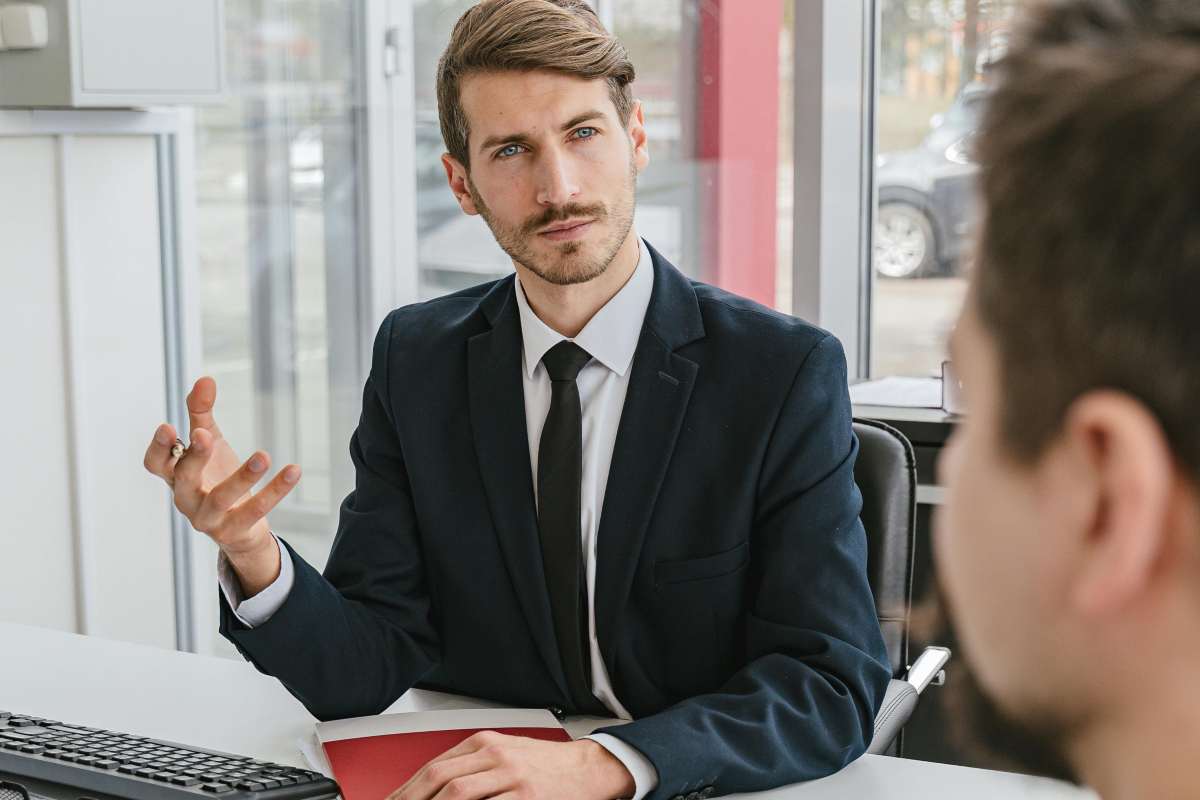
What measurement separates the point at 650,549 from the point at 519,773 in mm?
A: 402

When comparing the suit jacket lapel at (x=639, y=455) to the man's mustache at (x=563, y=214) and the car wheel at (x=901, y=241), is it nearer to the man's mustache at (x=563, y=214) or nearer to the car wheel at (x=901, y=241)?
the man's mustache at (x=563, y=214)

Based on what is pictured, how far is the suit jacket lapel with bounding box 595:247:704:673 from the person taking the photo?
1601 mm

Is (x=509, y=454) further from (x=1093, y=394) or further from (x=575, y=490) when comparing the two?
(x=1093, y=394)

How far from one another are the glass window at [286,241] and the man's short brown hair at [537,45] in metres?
1.93

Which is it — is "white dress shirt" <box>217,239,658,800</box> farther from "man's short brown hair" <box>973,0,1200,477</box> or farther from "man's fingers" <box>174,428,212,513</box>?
"man's short brown hair" <box>973,0,1200,477</box>

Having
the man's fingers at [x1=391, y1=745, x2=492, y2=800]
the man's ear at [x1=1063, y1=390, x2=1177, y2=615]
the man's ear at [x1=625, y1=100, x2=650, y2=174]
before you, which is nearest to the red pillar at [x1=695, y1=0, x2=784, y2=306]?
the man's ear at [x1=625, y1=100, x2=650, y2=174]

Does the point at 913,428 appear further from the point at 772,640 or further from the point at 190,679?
the point at 190,679

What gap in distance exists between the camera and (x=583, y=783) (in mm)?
1282

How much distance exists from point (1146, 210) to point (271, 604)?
119 cm

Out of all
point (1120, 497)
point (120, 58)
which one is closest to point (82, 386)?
point (120, 58)

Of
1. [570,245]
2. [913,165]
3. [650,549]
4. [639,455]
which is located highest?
[913,165]

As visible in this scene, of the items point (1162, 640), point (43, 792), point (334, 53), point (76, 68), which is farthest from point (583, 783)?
point (334, 53)

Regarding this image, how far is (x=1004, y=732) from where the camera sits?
61cm

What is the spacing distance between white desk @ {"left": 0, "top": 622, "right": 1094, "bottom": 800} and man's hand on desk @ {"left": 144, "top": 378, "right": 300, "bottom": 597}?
0.19 metres
